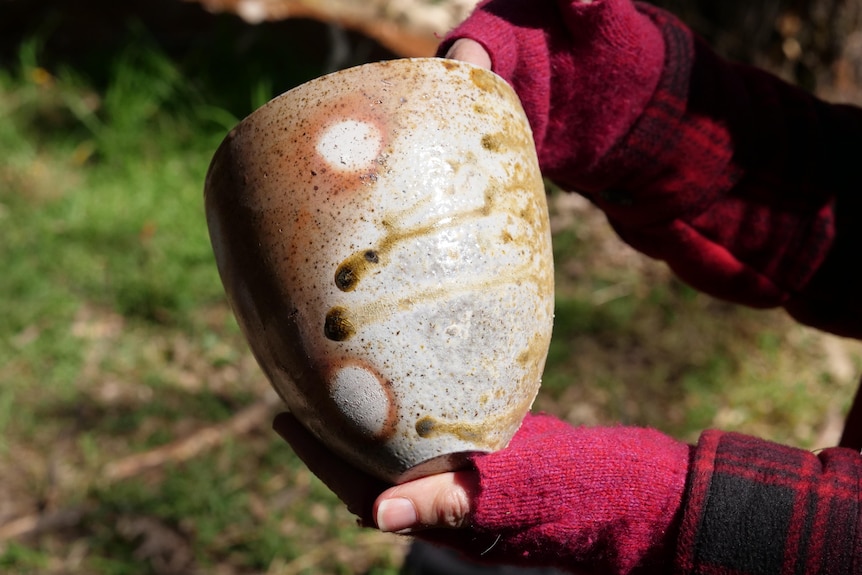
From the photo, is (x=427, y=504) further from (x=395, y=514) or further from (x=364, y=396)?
(x=364, y=396)

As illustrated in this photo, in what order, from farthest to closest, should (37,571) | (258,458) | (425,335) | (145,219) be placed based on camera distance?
(145,219) < (258,458) < (37,571) < (425,335)

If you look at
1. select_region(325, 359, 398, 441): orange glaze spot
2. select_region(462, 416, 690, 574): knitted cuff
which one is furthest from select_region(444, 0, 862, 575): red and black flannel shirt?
select_region(325, 359, 398, 441): orange glaze spot

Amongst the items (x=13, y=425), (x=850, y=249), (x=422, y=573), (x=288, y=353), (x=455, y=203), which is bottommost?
(x=422, y=573)

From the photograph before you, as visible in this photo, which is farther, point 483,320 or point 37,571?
point 37,571

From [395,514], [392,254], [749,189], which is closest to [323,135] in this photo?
[392,254]

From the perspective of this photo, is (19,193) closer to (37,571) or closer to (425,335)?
(37,571)

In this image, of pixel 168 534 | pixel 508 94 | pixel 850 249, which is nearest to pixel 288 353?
pixel 508 94
